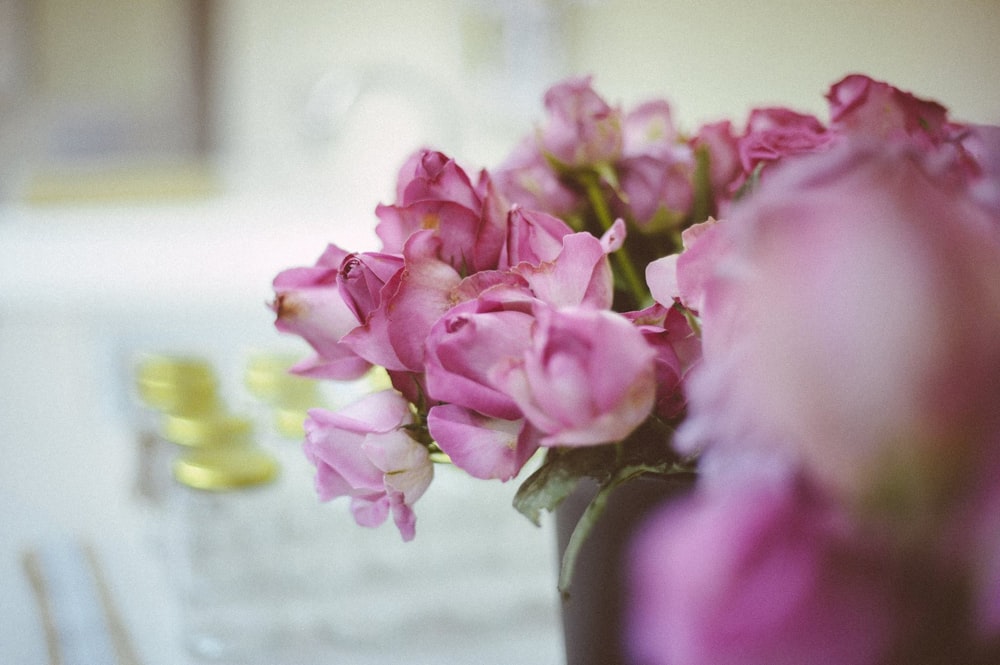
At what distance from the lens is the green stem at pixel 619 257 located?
0.29m

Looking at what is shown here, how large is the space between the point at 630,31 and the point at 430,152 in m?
1.71

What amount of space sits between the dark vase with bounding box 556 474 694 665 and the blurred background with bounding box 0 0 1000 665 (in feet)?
3.43

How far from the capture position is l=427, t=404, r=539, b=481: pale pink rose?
0.64 ft

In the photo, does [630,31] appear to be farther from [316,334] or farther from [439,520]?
[316,334]

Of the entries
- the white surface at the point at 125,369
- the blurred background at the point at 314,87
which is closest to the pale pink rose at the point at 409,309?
the white surface at the point at 125,369

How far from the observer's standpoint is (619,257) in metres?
0.29

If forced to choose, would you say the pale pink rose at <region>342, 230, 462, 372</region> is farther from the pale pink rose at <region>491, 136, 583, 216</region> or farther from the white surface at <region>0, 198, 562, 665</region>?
the white surface at <region>0, 198, 562, 665</region>

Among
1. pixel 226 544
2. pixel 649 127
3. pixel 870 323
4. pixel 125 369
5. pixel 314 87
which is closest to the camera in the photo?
pixel 870 323

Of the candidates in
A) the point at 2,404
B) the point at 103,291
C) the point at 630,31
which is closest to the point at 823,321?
the point at 2,404

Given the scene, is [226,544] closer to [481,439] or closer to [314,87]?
[481,439]

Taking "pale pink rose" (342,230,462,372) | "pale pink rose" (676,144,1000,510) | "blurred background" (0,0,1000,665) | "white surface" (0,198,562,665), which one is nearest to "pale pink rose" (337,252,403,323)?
"pale pink rose" (342,230,462,372)

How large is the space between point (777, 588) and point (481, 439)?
0.29 feet

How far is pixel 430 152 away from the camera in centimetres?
22

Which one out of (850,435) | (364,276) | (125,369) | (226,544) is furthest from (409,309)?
(125,369)
